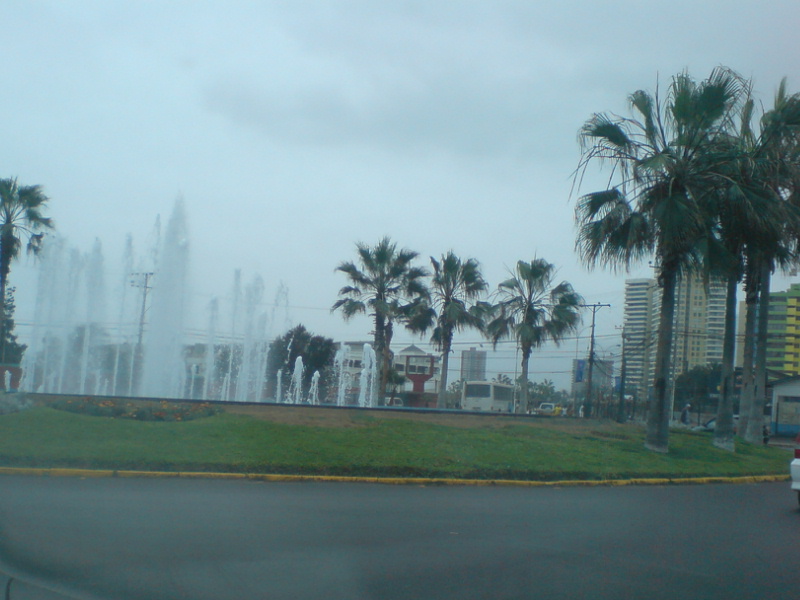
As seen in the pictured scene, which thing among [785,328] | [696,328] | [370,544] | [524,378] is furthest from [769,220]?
[785,328]

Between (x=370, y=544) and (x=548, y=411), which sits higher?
(x=370, y=544)

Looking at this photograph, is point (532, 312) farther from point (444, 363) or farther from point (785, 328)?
point (785, 328)

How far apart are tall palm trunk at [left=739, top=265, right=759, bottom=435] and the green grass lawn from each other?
4.56 metres

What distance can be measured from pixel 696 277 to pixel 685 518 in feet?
36.9

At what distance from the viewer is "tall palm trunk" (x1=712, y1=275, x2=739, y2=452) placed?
75.1 ft

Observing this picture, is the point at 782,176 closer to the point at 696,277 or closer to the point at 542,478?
the point at 696,277

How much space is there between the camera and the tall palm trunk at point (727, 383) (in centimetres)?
2289

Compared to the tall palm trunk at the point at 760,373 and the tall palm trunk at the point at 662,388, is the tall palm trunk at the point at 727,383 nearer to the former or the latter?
the tall palm trunk at the point at 760,373

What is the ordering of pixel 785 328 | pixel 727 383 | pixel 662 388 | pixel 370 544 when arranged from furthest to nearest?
pixel 785 328 → pixel 727 383 → pixel 662 388 → pixel 370 544

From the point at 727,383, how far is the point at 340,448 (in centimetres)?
1346

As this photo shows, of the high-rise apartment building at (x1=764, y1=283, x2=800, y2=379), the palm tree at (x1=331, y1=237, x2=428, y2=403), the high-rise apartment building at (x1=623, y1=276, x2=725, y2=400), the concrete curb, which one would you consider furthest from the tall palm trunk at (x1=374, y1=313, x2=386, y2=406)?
the high-rise apartment building at (x1=764, y1=283, x2=800, y2=379)

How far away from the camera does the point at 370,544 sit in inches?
328

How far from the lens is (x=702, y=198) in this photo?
20219mm

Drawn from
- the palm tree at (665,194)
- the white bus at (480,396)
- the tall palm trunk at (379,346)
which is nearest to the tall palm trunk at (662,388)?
the palm tree at (665,194)
